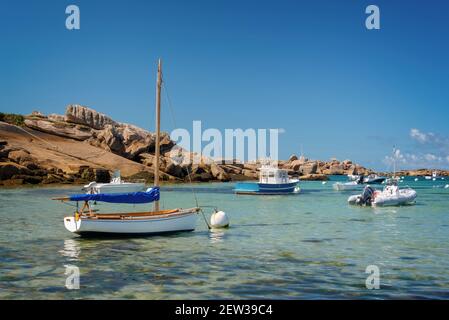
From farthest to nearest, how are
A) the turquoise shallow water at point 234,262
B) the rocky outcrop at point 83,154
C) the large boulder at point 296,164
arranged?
1. the large boulder at point 296,164
2. the rocky outcrop at point 83,154
3. the turquoise shallow water at point 234,262

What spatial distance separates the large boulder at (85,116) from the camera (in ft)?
443


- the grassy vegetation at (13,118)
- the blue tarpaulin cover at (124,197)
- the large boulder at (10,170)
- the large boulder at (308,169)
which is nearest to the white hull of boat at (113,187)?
the large boulder at (10,170)

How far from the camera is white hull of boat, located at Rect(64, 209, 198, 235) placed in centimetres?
2380

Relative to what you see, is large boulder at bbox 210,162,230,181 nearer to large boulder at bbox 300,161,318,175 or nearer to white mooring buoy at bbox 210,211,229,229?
large boulder at bbox 300,161,318,175

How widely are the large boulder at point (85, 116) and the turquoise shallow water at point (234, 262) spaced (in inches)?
4244

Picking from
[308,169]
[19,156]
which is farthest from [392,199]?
[308,169]

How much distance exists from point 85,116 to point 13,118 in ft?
79.8

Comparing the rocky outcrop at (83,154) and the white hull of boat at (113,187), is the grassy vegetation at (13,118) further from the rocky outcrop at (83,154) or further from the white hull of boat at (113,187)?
the white hull of boat at (113,187)

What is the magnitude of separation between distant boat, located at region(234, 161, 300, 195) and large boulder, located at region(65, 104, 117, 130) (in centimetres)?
7844

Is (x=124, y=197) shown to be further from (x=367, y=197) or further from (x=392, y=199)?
(x=392, y=199)

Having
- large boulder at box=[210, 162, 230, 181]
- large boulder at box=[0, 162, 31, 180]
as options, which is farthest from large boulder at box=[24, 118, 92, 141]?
large boulder at box=[0, 162, 31, 180]

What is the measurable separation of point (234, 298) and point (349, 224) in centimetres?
2152
